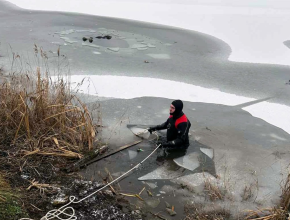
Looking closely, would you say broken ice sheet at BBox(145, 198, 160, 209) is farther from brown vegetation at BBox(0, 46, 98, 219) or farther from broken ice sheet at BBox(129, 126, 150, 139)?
broken ice sheet at BBox(129, 126, 150, 139)

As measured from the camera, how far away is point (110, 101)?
573 centimetres

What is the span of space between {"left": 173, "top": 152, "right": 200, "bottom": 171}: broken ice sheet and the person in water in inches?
8.3

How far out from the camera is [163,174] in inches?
154

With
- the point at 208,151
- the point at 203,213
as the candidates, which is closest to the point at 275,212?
the point at 203,213

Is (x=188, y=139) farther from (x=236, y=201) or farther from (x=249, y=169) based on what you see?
(x=236, y=201)

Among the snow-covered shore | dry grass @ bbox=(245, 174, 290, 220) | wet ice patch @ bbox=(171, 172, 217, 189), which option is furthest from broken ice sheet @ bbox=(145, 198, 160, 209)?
the snow-covered shore

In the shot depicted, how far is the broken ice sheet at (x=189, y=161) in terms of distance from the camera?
13.5 ft

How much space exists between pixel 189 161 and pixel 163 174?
0.50 meters

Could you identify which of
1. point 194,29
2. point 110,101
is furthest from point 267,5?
point 110,101

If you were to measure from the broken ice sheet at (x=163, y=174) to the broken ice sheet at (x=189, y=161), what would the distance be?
5.9 inches

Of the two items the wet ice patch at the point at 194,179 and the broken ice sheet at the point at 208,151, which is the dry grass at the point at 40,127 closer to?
the wet ice patch at the point at 194,179

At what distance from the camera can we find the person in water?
4305mm

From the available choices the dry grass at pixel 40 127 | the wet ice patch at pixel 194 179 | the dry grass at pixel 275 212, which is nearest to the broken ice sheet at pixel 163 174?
the wet ice patch at pixel 194 179

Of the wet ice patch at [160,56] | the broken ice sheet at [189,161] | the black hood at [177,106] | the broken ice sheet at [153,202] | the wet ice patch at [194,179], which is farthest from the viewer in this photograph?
the wet ice patch at [160,56]
